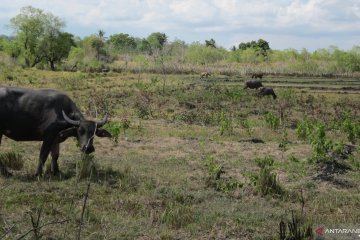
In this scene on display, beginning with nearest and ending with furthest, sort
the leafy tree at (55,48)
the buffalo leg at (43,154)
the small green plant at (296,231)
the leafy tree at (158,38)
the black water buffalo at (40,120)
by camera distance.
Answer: the small green plant at (296,231) → the buffalo leg at (43,154) → the black water buffalo at (40,120) → the leafy tree at (55,48) → the leafy tree at (158,38)

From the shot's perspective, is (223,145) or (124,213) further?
(223,145)

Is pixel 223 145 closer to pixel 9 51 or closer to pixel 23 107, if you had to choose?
pixel 23 107

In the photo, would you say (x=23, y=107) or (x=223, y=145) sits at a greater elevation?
(x=23, y=107)

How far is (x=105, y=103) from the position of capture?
56.1 feet

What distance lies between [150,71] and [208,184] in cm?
3335

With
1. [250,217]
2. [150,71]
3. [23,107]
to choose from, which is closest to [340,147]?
[250,217]

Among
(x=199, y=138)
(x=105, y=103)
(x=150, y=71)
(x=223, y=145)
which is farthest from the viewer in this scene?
(x=150, y=71)

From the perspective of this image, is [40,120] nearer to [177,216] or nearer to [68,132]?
[68,132]

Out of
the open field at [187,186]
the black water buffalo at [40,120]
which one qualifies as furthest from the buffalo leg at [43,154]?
the open field at [187,186]

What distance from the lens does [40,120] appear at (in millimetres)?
7840

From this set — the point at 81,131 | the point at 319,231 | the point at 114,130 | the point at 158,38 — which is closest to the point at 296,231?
the point at 319,231

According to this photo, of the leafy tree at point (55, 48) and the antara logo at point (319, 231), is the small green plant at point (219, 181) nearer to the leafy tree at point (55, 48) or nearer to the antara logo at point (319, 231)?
the antara logo at point (319, 231)

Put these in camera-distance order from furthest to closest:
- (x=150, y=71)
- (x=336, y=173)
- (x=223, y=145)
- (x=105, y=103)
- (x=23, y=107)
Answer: (x=150, y=71) < (x=105, y=103) < (x=223, y=145) < (x=336, y=173) < (x=23, y=107)

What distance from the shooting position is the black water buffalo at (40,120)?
25.3ft
